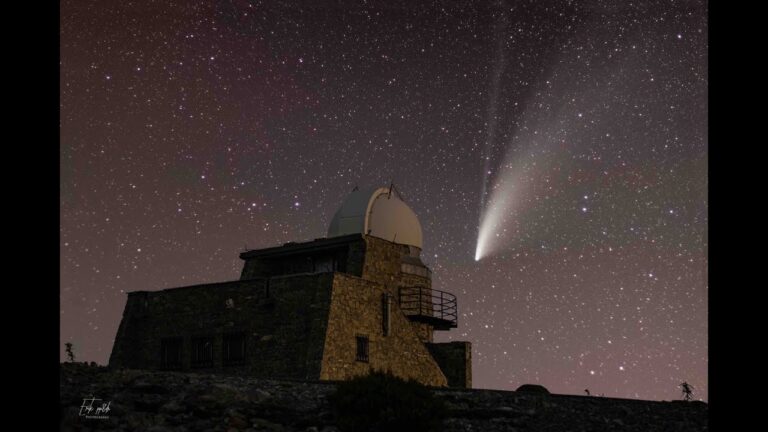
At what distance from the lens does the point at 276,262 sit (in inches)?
1489

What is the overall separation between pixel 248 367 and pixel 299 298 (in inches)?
126

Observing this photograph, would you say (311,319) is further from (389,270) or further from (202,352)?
(389,270)

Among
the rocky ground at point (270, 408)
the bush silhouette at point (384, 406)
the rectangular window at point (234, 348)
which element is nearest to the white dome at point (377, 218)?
the rectangular window at point (234, 348)

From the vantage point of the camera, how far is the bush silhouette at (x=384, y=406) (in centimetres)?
1467

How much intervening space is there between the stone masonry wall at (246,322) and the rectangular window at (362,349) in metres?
2.23

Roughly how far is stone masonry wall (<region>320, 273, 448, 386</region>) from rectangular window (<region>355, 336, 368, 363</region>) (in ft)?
0.52

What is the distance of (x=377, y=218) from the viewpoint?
4053 centimetres

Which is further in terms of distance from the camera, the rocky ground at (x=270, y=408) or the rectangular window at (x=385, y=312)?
the rectangular window at (x=385, y=312)

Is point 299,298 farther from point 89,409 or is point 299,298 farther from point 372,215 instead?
point 89,409

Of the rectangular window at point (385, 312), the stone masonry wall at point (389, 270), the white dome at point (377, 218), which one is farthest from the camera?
the white dome at point (377, 218)

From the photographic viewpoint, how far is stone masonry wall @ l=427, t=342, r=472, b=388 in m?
37.4

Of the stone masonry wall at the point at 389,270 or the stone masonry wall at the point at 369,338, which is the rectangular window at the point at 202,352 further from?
the stone masonry wall at the point at 389,270
